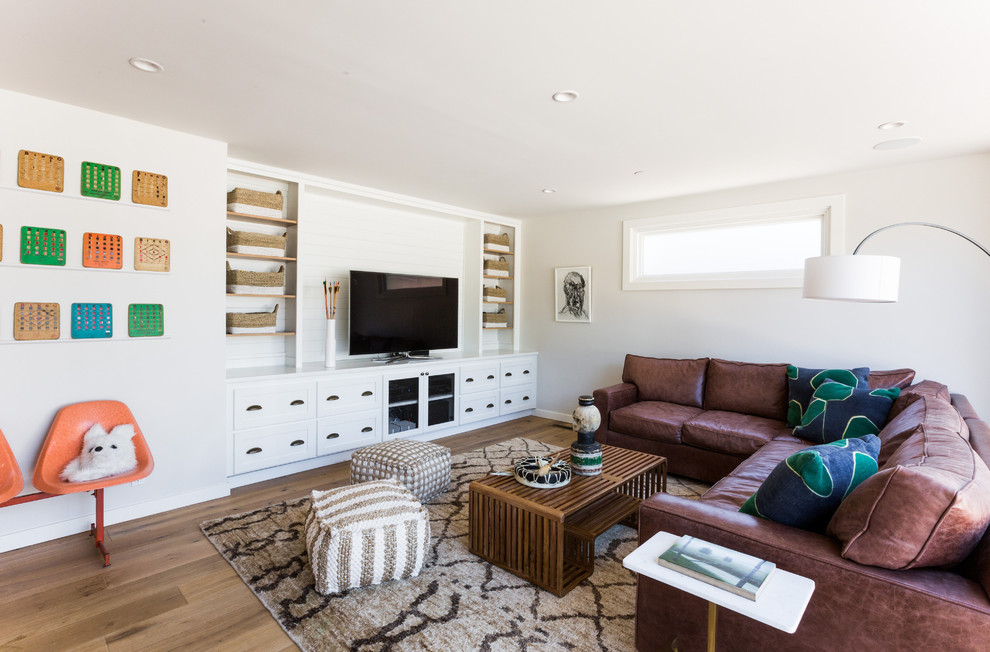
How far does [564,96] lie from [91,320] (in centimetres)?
282

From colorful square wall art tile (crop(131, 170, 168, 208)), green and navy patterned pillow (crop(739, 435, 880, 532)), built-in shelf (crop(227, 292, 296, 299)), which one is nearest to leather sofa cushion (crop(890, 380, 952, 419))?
green and navy patterned pillow (crop(739, 435, 880, 532))

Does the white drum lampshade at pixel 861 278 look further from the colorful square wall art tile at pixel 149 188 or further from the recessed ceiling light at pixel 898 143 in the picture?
the colorful square wall art tile at pixel 149 188

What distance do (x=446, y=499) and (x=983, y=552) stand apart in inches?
102

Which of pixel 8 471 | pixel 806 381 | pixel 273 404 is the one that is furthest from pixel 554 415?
pixel 8 471

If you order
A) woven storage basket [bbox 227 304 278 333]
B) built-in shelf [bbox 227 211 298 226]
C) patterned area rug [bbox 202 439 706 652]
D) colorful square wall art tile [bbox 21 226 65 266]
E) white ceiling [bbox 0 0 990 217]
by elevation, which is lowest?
patterned area rug [bbox 202 439 706 652]

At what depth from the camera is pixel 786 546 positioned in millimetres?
1448

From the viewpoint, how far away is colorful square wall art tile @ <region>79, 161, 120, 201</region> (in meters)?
2.69

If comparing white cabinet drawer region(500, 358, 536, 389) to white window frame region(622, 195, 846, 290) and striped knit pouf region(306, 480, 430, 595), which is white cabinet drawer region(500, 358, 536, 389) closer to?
white window frame region(622, 195, 846, 290)

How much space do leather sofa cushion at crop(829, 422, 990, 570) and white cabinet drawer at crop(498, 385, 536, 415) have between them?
4.00 metres

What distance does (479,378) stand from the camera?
16.5 feet

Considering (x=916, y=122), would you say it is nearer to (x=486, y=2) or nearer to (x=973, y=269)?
(x=973, y=269)

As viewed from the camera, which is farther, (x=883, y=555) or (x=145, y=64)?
(x=145, y=64)

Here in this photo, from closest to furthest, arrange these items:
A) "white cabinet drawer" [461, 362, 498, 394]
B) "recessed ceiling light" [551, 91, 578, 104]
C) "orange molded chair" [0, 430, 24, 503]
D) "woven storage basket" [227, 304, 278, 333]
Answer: "orange molded chair" [0, 430, 24, 503]
"recessed ceiling light" [551, 91, 578, 104]
"woven storage basket" [227, 304, 278, 333]
"white cabinet drawer" [461, 362, 498, 394]

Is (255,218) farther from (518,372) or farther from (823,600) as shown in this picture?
(823,600)
